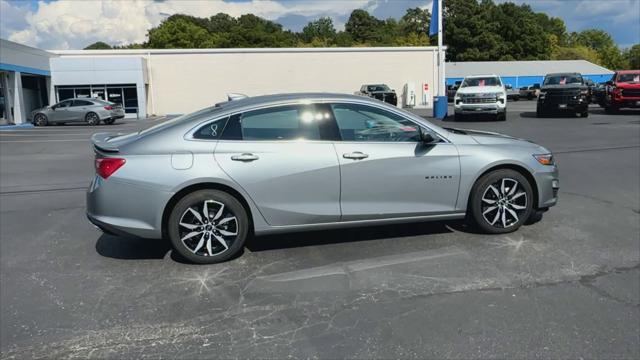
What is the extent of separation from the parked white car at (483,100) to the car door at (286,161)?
674 inches

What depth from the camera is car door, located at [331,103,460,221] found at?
489 cm

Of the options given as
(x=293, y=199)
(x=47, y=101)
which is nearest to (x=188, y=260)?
→ (x=293, y=199)

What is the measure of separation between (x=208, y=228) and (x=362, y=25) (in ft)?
337

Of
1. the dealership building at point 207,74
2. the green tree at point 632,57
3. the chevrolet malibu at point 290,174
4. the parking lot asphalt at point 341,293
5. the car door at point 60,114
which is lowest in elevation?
the parking lot asphalt at point 341,293

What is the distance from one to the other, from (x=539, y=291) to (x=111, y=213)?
366 centimetres

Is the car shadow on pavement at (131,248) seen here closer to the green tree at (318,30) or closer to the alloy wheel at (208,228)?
the alloy wheel at (208,228)

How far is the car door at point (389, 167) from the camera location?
4.89 m

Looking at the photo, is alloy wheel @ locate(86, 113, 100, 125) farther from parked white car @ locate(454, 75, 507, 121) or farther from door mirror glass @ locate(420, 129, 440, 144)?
door mirror glass @ locate(420, 129, 440, 144)

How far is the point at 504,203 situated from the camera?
5344mm

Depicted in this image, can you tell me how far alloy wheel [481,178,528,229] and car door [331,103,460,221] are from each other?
16.1 inches

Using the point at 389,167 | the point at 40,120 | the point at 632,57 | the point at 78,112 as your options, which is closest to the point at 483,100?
the point at 389,167

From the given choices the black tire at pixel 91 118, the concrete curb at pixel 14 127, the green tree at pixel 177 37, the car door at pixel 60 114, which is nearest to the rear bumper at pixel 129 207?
the black tire at pixel 91 118

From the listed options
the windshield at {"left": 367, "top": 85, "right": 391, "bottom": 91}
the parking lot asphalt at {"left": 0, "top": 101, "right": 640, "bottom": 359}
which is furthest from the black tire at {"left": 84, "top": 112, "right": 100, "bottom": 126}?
the parking lot asphalt at {"left": 0, "top": 101, "right": 640, "bottom": 359}

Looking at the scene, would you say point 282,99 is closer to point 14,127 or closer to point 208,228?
point 208,228
